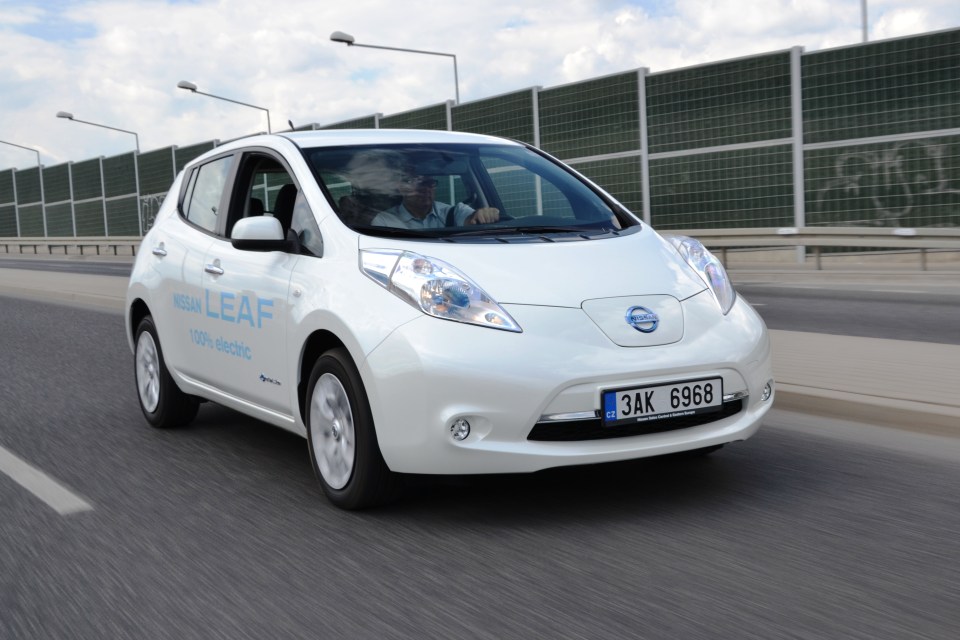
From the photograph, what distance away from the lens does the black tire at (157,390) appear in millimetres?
6902

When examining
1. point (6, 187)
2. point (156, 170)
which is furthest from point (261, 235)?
point (6, 187)

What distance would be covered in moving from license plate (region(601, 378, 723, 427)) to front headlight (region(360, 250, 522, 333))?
45 cm

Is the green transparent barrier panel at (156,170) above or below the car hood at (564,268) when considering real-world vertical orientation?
above

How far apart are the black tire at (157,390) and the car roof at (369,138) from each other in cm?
171

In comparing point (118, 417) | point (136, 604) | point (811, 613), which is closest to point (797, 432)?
point (811, 613)

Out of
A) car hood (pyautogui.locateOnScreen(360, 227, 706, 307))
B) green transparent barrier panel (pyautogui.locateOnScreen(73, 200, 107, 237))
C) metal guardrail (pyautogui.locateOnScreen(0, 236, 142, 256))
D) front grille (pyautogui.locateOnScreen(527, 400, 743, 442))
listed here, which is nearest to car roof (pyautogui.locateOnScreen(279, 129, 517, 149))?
car hood (pyautogui.locateOnScreen(360, 227, 706, 307))

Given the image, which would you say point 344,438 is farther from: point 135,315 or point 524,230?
point 135,315

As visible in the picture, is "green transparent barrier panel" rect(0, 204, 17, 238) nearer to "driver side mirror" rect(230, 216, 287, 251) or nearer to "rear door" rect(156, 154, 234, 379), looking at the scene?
"rear door" rect(156, 154, 234, 379)

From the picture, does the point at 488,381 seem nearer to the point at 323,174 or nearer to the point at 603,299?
the point at 603,299

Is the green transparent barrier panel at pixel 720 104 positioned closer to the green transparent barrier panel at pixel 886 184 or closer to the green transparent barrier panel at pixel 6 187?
the green transparent barrier panel at pixel 886 184

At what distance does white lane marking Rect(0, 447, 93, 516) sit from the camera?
509 centimetres

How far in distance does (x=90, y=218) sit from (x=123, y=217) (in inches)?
157

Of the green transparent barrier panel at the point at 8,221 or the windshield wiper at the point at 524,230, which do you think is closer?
the windshield wiper at the point at 524,230

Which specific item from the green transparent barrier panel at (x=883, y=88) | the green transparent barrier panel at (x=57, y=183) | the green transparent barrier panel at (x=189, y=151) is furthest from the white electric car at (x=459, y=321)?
the green transparent barrier panel at (x=57, y=183)
